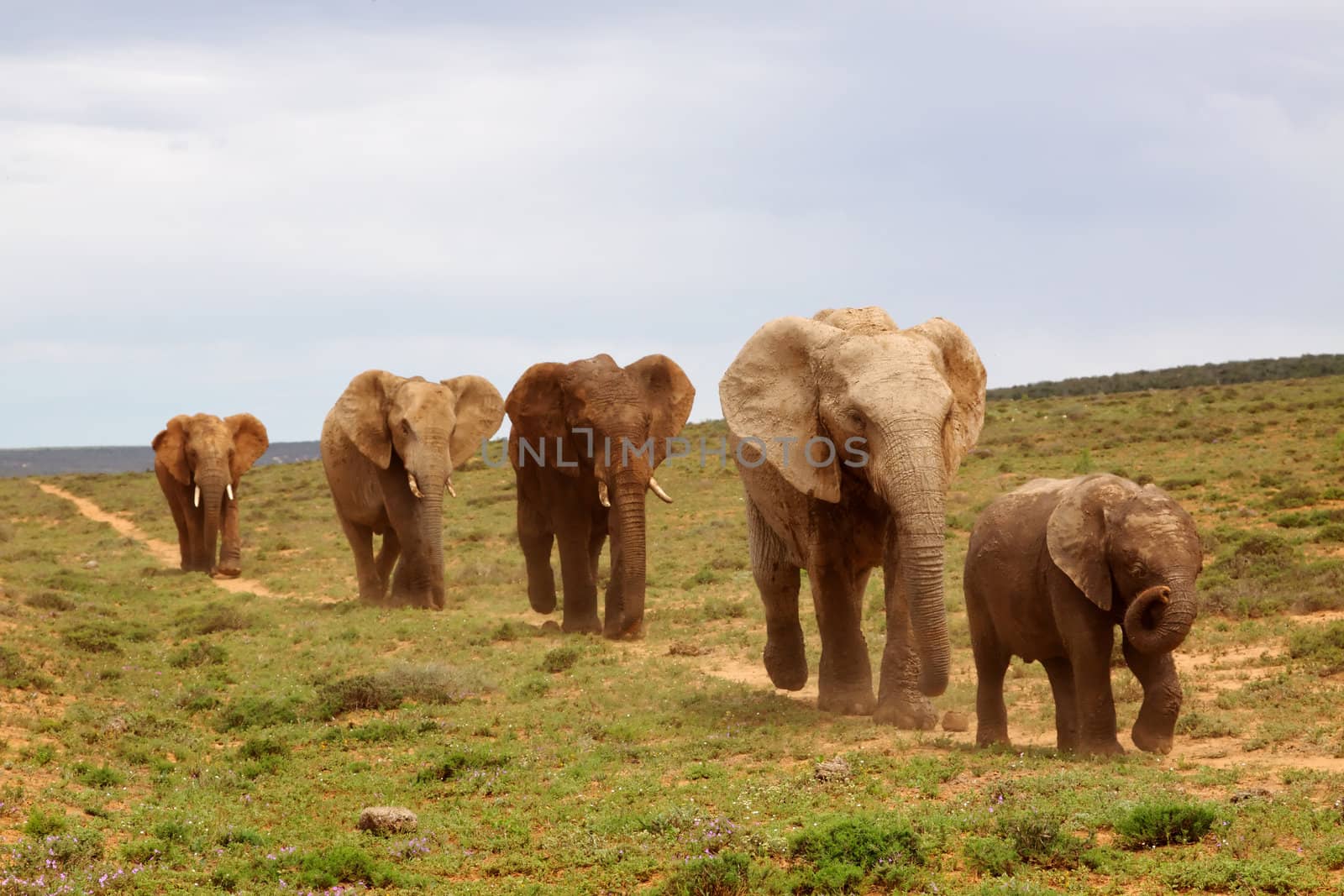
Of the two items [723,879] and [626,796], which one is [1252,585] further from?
[723,879]

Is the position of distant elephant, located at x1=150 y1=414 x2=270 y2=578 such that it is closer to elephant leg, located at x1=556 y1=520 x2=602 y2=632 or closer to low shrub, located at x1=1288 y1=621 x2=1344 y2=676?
elephant leg, located at x1=556 y1=520 x2=602 y2=632

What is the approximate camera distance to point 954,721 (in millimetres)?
11773

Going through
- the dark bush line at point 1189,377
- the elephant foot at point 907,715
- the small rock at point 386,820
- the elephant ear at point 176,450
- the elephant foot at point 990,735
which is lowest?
the small rock at point 386,820

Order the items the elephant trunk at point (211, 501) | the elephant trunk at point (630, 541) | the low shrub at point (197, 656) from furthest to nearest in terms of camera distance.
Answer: the elephant trunk at point (211, 501)
the elephant trunk at point (630, 541)
the low shrub at point (197, 656)

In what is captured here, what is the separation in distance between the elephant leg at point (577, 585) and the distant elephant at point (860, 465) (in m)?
5.29

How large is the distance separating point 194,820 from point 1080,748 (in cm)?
610

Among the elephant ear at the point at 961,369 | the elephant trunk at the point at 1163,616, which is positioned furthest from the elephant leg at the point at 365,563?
the elephant trunk at the point at 1163,616

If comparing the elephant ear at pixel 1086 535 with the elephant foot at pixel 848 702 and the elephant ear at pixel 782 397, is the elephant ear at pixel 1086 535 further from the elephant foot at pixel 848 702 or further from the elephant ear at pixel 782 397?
the elephant foot at pixel 848 702

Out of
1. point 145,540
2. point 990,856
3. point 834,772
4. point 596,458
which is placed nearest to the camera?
point 990,856

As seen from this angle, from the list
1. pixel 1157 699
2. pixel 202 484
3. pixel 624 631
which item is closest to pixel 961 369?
pixel 1157 699

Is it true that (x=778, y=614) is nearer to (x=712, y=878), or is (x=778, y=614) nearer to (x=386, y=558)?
(x=712, y=878)

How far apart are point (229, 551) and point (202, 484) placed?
4.68 ft

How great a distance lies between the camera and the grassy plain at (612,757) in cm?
775

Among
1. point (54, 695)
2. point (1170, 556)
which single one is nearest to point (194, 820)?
point (54, 695)
